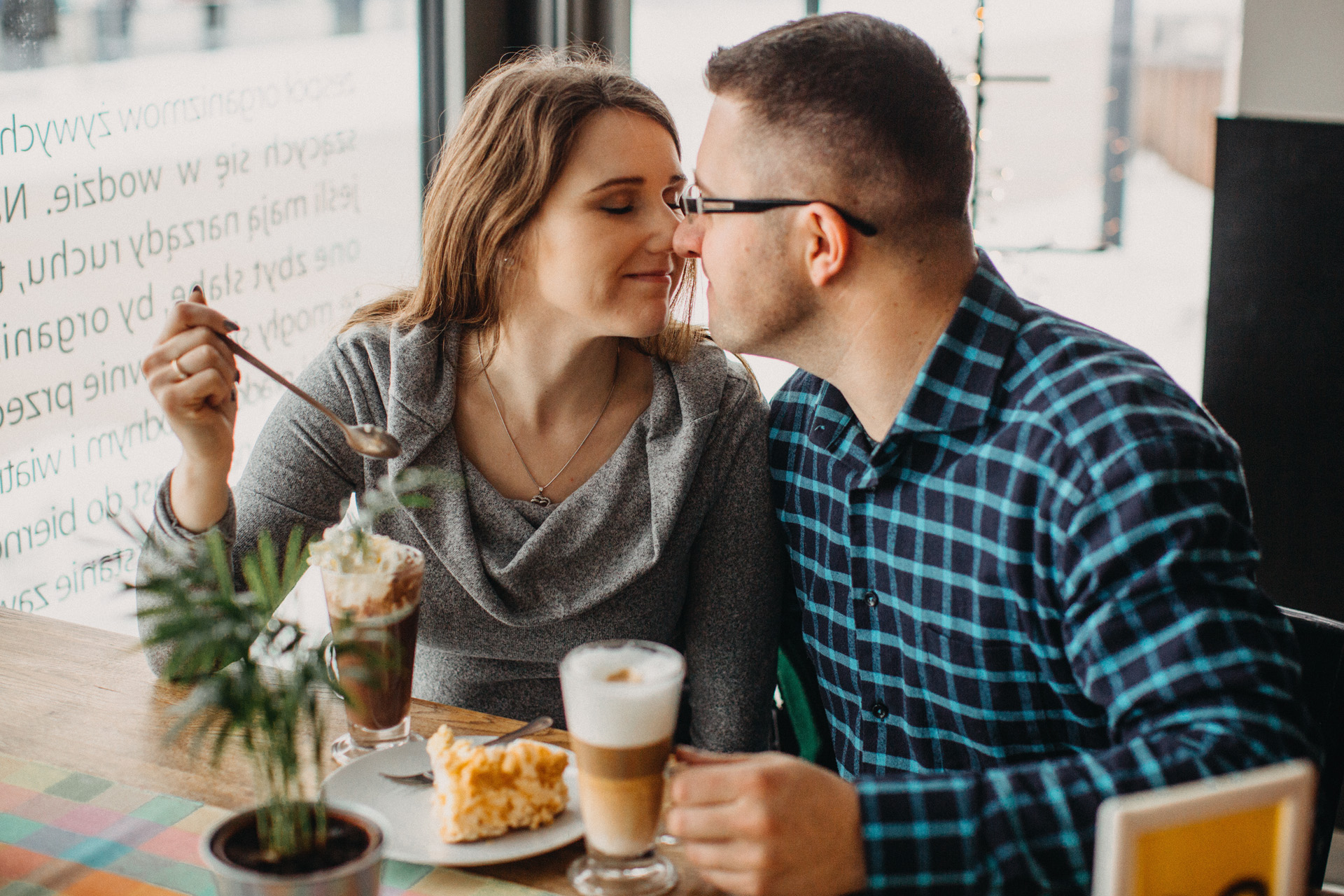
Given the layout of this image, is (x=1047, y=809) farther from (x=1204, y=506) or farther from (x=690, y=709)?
(x=690, y=709)

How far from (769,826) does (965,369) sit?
24.5 inches

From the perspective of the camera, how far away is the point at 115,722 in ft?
4.17

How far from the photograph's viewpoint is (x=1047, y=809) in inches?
39.4

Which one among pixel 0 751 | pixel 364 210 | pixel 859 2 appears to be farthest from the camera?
pixel 859 2

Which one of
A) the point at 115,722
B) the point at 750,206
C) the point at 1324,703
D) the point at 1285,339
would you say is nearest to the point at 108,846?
the point at 115,722

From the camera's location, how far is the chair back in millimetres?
1241

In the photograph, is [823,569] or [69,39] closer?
[823,569]

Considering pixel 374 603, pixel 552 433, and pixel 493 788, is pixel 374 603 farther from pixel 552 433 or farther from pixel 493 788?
pixel 552 433

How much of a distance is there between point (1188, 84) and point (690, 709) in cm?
229

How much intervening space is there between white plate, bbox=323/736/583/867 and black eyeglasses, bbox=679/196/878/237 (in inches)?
26.9

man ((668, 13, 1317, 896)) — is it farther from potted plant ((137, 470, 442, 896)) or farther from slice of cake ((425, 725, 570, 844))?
potted plant ((137, 470, 442, 896))

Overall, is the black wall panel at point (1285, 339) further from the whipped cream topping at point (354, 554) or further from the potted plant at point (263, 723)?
the potted plant at point (263, 723)

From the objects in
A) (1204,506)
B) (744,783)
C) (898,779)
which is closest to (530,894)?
(744,783)

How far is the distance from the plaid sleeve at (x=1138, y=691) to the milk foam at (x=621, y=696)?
0.18 meters
